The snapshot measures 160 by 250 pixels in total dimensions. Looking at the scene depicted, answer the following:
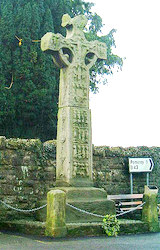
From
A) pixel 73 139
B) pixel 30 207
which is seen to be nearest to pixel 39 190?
pixel 30 207

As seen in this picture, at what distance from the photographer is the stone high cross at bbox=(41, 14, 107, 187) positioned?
9305 mm

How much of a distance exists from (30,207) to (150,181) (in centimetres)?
496

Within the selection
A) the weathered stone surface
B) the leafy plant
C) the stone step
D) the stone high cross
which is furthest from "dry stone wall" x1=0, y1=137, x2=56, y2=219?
the leafy plant

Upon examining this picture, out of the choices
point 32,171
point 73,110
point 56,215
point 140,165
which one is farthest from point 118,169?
point 56,215

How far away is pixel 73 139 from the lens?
9.38 metres

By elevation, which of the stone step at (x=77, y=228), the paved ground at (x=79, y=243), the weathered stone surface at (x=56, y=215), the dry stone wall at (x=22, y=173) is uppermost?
the dry stone wall at (x=22, y=173)

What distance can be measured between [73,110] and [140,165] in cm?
490

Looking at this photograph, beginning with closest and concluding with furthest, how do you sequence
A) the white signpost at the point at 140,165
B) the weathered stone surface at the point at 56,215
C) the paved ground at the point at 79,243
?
the paved ground at the point at 79,243
the weathered stone surface at the point at 56,215
the white signpost at the point at 140,165

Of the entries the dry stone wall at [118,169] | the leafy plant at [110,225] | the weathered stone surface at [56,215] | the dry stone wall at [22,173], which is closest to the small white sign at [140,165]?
the dry stone wall at [118,169]

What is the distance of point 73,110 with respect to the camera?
31.0ft

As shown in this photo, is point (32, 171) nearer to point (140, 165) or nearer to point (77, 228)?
point (77, 228)

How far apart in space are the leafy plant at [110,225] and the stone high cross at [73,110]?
3.02ft

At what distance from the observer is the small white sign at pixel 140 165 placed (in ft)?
44.0

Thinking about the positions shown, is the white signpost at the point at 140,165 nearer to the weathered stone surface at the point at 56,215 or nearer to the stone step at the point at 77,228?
the stone step at the point at 77,228
